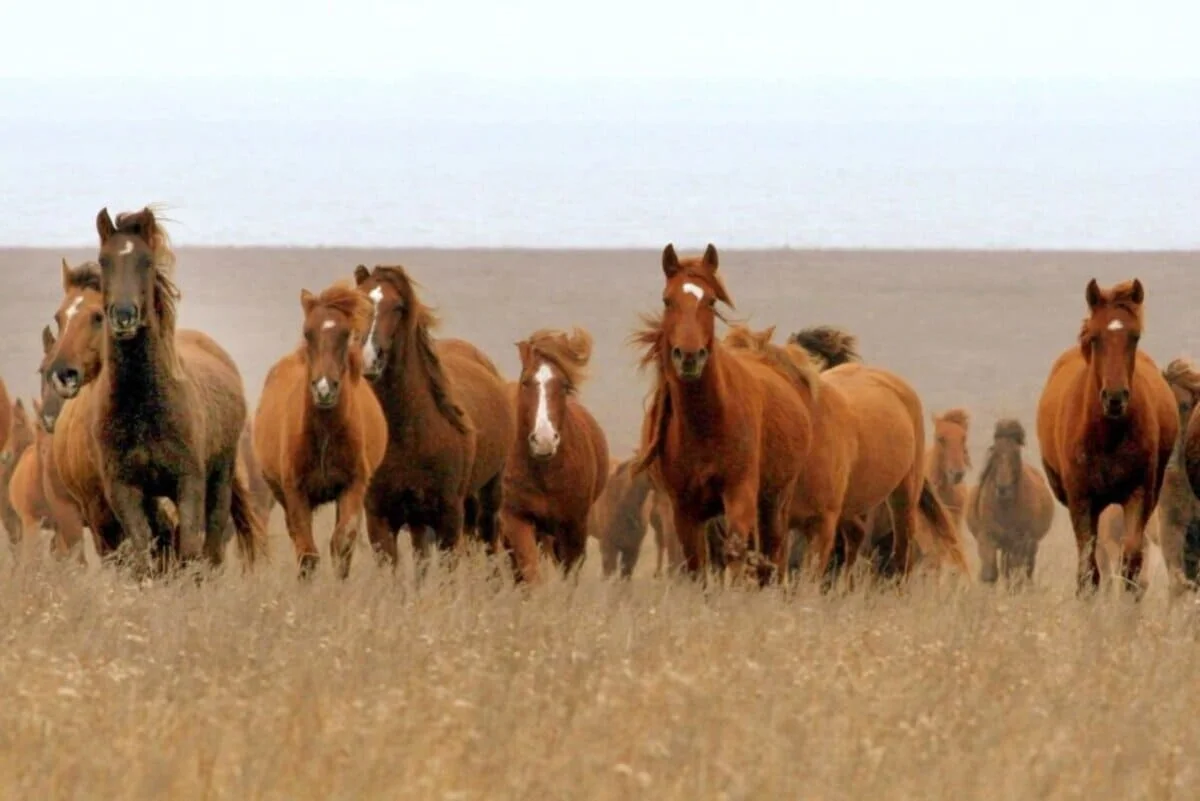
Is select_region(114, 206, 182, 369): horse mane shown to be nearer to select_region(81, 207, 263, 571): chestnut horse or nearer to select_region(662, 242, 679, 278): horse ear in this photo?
select_region(81, 207, 263, 571): chestnut horse

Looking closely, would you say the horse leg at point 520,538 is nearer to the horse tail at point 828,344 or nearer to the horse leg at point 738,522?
the horse leg at point 738,522

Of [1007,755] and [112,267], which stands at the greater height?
[112,267]

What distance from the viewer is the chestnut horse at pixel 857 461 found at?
12109 millimetres

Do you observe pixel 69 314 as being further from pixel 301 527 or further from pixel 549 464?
pixel 549 464

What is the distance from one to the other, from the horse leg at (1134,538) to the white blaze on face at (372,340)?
3.69 meters

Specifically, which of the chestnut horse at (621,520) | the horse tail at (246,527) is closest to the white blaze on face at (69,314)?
the horse tail at (246,527)

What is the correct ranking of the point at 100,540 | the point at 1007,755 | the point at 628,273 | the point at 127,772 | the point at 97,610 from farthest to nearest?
the point at 628,273 → the point at 100,540 → the point at 97,610 → the point at 1007,755 → the point at 127,772

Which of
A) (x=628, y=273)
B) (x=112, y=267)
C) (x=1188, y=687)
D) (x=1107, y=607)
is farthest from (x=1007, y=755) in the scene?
(x=628, y=273)

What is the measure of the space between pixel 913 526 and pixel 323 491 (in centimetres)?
408

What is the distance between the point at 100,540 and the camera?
11414 millimetres

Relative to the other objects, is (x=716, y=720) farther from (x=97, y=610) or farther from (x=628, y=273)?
(x=628, y=273)

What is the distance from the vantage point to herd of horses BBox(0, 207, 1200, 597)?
10.6 m

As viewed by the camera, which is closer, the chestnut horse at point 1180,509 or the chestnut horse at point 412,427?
the chestnut horse at point 412,427

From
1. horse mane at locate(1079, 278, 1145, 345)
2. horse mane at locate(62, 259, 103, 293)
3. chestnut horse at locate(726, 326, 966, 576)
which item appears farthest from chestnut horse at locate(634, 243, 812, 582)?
horse mane at locate(62, 259, 103, 293)
